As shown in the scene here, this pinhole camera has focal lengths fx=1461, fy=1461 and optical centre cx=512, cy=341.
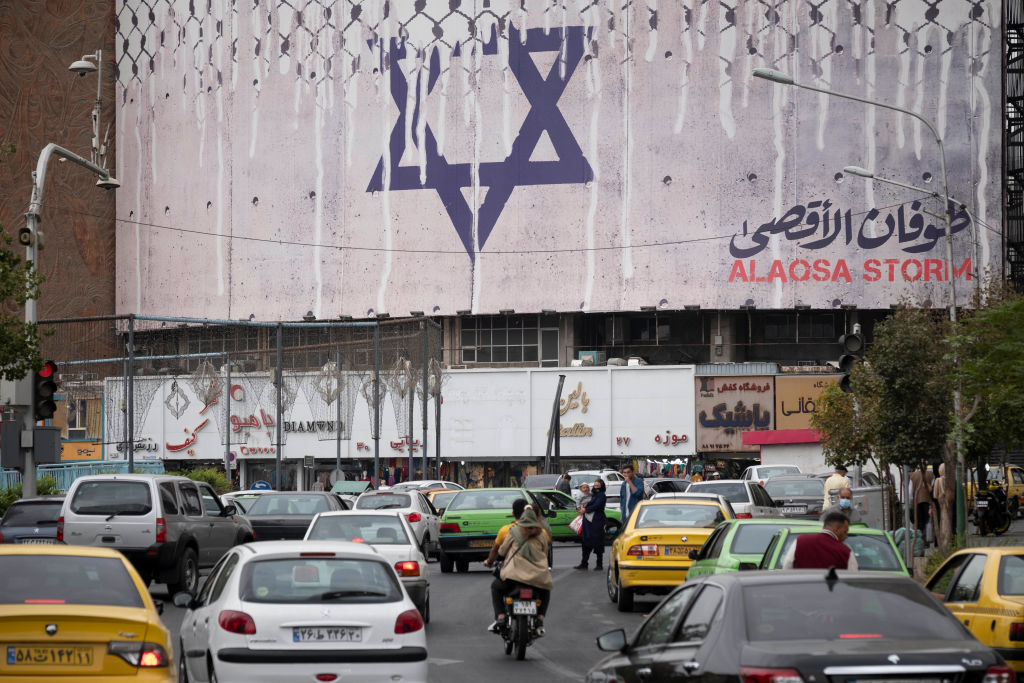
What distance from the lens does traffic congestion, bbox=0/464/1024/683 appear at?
22.3ft

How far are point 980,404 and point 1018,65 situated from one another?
53174 mm

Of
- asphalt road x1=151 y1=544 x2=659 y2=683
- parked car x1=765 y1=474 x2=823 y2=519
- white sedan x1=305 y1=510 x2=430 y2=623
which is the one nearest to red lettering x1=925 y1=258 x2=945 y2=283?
parked car x1=765 y1=474 x2=823 y2=519

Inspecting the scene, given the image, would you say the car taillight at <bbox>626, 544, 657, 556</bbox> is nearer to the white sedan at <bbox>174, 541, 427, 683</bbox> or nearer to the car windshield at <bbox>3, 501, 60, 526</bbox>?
the car windshield at <bbox>3, 501, 60, 526</bbox>

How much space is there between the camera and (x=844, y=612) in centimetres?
690

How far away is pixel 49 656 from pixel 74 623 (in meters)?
0.23

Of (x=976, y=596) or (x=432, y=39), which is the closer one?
(x=976, y=596)

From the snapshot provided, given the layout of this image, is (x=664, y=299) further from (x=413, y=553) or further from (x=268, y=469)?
(x=413, y=553)

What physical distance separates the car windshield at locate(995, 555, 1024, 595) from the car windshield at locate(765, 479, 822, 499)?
70.9 ft

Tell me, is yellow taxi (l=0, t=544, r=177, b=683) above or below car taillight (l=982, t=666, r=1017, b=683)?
below

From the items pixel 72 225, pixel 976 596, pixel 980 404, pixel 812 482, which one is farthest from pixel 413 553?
pixel 72 225

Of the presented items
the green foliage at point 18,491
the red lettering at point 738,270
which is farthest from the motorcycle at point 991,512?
the red lettering at point 738,270

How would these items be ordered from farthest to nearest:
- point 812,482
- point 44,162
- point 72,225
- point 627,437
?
point 72,225
point 627,437
point 812,482
point 44,162

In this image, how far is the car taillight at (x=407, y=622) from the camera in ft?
32.3

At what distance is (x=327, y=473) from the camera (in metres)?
73.8
